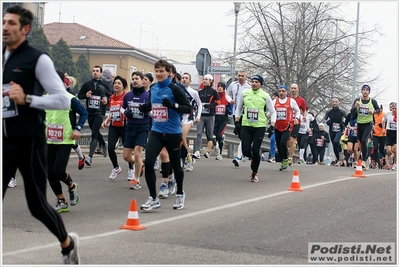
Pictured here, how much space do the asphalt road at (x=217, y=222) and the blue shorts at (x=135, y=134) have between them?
847 millimetres

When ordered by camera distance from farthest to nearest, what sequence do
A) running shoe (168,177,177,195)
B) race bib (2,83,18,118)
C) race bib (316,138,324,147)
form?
race bib (316,138,324,147)
running shoe (168,177,177,195)
race bib (2,83,18,118)

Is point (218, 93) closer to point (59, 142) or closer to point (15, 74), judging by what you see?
point (59, 142)

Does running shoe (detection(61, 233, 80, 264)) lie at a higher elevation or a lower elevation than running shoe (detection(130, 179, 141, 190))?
higher

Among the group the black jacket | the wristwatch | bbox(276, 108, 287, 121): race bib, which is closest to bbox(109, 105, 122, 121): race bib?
bbox(276, 108, 287, 121): race bib

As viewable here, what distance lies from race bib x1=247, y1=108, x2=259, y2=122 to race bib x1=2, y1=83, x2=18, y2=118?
9.39m

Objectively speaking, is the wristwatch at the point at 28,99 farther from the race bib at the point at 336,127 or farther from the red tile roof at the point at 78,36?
the red tile roof at the point at 78,36

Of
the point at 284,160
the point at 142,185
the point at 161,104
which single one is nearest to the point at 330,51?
the point at 284,160

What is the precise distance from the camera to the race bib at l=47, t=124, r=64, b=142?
11312 millimetres

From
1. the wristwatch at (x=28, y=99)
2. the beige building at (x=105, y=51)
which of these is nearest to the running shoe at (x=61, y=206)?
the wristwatch at (x=28, y=99)

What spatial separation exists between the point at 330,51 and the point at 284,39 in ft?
9.30

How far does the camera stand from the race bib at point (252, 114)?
51.1 ft

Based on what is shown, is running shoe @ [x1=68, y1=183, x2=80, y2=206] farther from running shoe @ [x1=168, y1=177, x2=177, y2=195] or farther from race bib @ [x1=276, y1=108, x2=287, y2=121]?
race bib @ [x1=276, y1=108, x2=287, y2=121]

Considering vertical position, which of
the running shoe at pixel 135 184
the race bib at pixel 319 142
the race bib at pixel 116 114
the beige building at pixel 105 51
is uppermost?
the beige building at pixel 105 51

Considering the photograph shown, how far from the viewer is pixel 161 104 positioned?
11.4 m
